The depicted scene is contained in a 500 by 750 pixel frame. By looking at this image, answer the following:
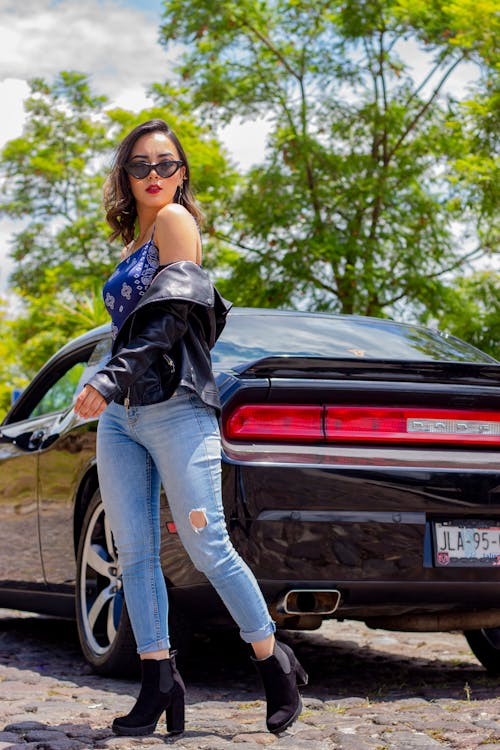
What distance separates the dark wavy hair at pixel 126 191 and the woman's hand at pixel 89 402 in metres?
0.78

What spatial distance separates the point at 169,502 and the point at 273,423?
0.73 metres

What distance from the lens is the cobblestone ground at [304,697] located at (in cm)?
368

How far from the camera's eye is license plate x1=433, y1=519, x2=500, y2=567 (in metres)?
4.38

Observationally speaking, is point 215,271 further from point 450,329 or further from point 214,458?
point 214,458

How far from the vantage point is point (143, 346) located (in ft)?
11.5

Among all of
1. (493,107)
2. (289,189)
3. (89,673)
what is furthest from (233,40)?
(89,673)

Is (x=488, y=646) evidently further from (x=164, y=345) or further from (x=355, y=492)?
(x=164, y=345)

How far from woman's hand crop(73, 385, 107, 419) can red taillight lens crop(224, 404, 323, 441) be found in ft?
3.01

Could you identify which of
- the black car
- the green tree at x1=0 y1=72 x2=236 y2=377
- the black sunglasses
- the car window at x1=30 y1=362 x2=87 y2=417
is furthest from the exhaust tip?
the green tree at x1=0 y1=72 x2=236 y2=377

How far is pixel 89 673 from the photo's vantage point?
5.14m

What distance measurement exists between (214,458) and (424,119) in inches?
703

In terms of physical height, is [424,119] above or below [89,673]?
above

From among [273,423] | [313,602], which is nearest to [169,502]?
[273,423]

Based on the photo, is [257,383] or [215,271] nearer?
[257,383]
